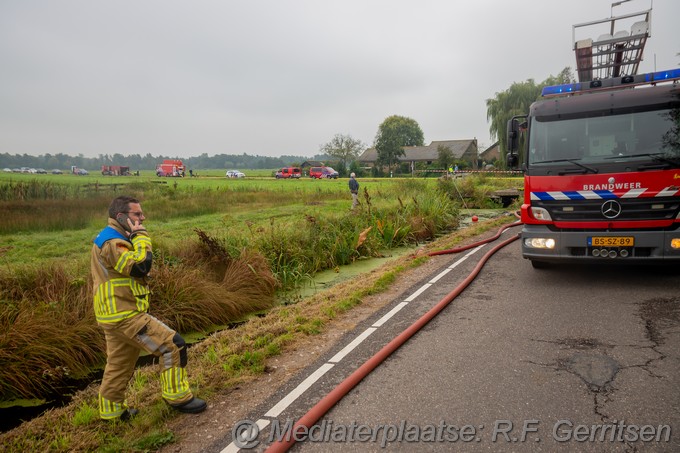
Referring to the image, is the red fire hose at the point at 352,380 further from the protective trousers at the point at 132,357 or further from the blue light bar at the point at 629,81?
the blue light bar at the point at 629,81

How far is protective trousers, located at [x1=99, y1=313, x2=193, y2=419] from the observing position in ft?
11.1

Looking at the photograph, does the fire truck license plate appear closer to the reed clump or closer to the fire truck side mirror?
the fire truck side mirror

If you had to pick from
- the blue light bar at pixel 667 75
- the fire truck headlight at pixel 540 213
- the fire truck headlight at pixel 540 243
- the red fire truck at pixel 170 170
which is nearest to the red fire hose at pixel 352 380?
the fire truck headlight at pixel 540 243

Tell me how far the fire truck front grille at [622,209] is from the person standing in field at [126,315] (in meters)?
5.35

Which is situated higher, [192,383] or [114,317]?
[114,317]

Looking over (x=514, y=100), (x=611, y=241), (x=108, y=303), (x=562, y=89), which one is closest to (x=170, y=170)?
(x=514, y=100)

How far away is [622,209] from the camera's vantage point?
602 centimetres

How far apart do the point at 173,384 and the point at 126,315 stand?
66 cm

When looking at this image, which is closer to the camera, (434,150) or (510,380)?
(510,380)

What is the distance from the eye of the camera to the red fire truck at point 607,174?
5898 millimetres

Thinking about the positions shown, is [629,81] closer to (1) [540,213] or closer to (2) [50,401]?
(1) [540,213]

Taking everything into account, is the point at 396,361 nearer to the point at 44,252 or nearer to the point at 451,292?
the point at 451,292

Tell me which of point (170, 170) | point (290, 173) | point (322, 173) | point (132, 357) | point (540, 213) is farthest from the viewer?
point (170, 170)

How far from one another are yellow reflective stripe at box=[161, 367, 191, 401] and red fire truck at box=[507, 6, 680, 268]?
526 cm
